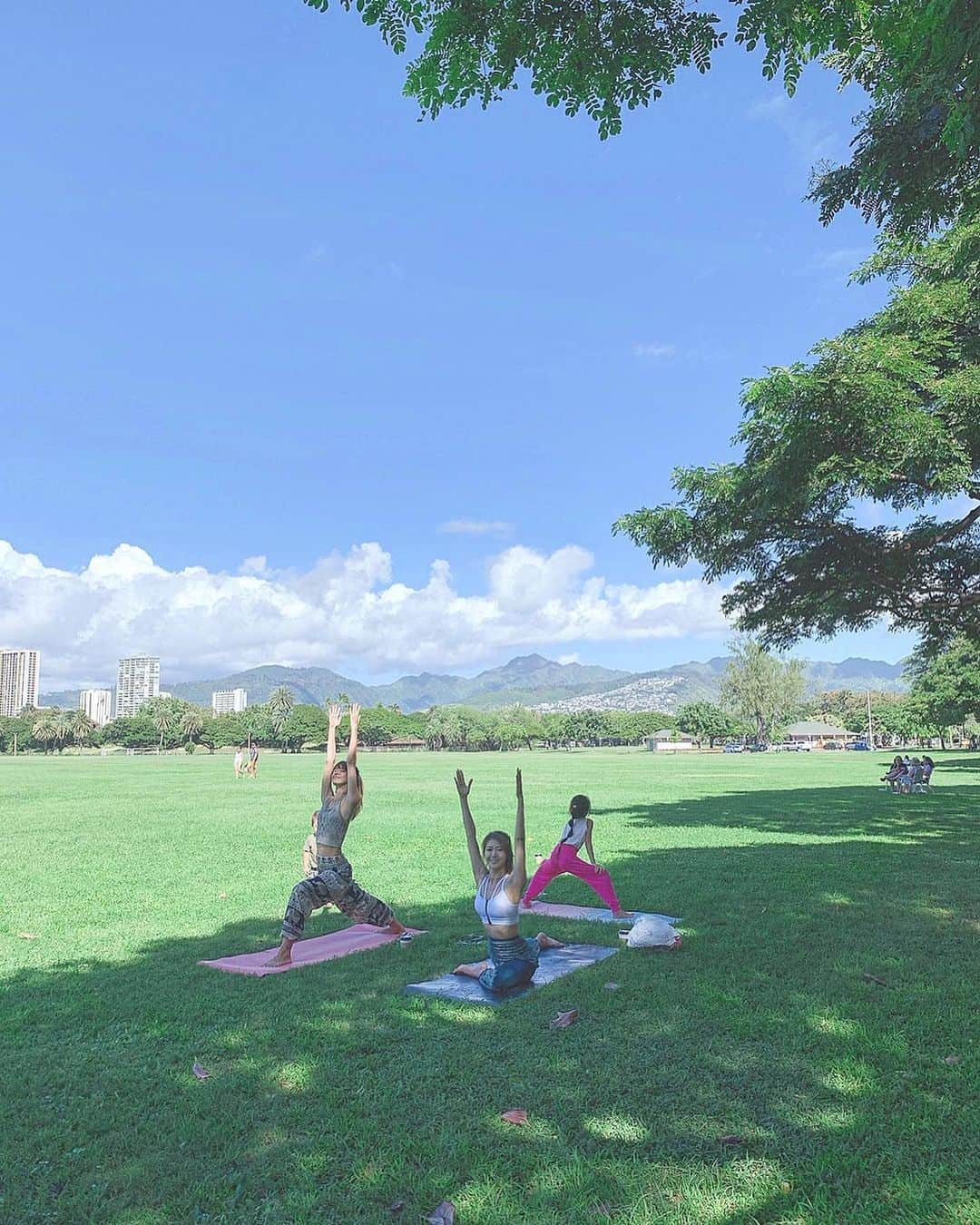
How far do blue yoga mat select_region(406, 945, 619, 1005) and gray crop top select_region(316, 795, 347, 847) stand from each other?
153cm

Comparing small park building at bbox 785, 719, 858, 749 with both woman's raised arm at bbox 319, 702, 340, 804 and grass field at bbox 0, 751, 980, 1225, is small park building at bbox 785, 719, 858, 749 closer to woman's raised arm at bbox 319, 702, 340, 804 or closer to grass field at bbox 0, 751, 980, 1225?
grass field at bbox 0, 751, 980, 1225

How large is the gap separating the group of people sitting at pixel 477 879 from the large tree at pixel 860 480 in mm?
8098

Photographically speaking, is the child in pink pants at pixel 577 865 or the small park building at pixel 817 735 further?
the small park building at pixel 817 735

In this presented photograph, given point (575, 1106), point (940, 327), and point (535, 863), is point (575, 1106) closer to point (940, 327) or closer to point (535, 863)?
point (535, 863)

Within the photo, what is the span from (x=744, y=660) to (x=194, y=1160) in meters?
143

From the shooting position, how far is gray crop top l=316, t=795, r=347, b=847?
794cm

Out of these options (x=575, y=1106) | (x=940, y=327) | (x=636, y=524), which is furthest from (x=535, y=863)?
(x=940, y=327)

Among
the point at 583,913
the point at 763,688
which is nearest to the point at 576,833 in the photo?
the point at 583,913

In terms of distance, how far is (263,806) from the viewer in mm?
25438

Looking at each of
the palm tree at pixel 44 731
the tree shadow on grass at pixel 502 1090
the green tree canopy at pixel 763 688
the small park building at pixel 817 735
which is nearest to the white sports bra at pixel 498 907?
the tree shadow on grass at pixel 502 1090

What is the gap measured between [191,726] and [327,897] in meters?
143

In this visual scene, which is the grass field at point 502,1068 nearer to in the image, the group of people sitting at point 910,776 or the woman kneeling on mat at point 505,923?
the woman kneeling on mat at point 505,923

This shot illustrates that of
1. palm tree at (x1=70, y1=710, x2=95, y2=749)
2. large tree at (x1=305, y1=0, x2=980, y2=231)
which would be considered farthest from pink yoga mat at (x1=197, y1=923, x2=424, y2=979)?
palm tree at (x1=70, y1=710, x2=95, y2=749)

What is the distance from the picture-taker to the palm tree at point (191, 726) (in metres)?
142
